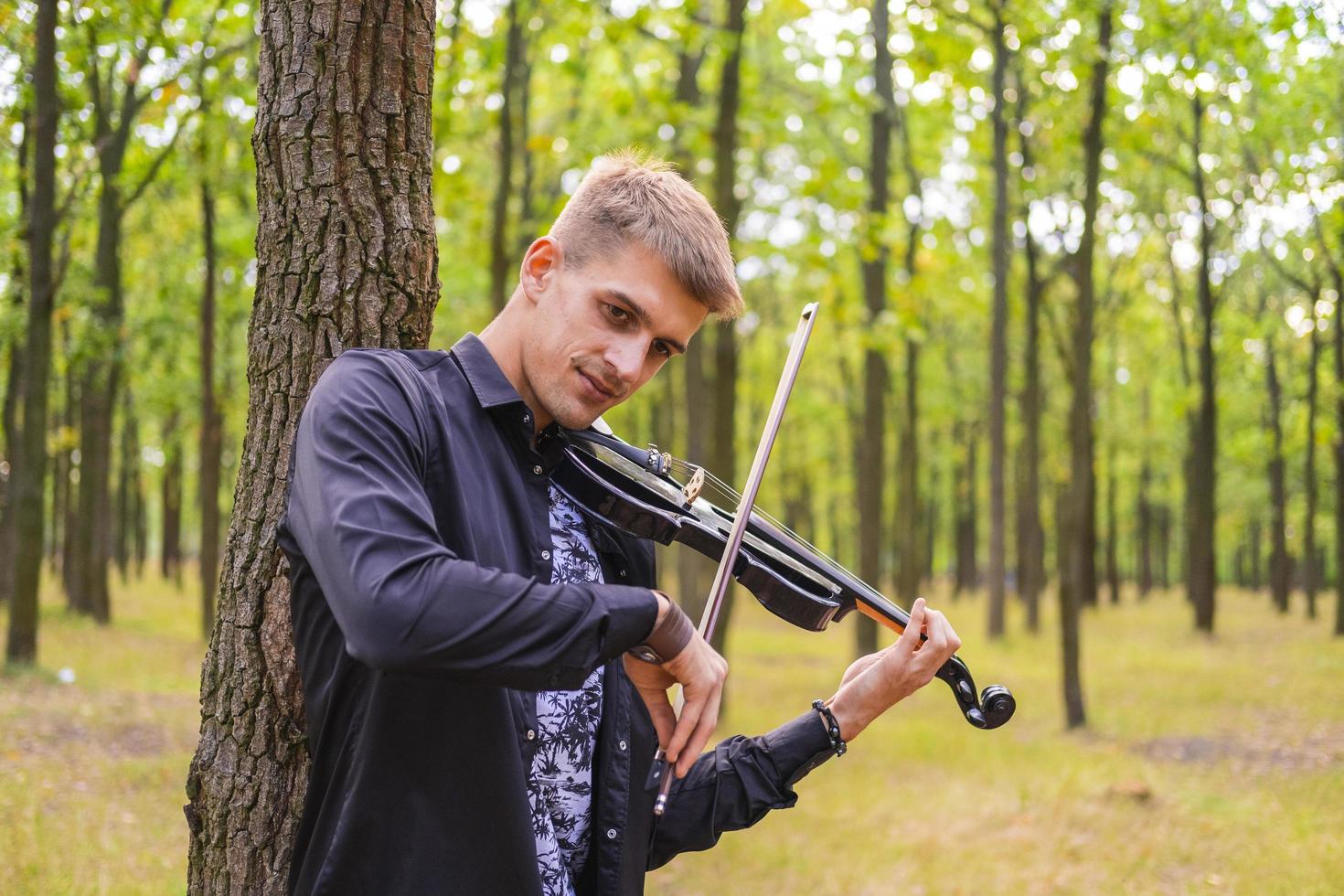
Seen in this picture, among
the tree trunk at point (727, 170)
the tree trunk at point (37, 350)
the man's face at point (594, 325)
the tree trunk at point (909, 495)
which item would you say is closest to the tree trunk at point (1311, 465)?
the tree trunk at point (909, 495)

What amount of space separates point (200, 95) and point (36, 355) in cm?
365

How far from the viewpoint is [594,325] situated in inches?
84.5

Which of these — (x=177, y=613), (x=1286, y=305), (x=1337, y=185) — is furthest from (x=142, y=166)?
(x=1286, y=305)

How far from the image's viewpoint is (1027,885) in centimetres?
698

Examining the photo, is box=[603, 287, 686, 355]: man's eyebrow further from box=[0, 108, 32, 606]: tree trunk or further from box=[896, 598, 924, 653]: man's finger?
box=[0, 108, 32, 606]: tree trunk

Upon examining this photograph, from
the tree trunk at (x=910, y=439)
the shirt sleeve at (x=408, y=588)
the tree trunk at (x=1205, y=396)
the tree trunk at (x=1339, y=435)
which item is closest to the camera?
the shirt sleeve at (x=408, y=588)

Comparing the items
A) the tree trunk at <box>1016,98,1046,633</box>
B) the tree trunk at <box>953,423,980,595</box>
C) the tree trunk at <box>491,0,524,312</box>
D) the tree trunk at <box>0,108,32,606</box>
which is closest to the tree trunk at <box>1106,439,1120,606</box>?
the tree trunk at <box>953,423,980,595</box>

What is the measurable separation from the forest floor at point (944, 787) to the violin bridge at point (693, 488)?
377 cm

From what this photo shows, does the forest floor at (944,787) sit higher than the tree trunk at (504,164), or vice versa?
the tree trunk at (504,164)

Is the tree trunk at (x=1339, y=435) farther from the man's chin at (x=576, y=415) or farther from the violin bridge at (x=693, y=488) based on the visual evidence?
the man's chin at (x=576, y=415)

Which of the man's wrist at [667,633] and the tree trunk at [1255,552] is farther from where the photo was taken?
the tree trunk at [1255,552]

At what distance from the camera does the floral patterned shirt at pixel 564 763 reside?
6.84ft

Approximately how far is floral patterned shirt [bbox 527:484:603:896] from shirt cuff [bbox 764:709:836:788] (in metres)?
0.54

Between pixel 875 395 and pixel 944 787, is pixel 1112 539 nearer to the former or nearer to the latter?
pixel 875 395
